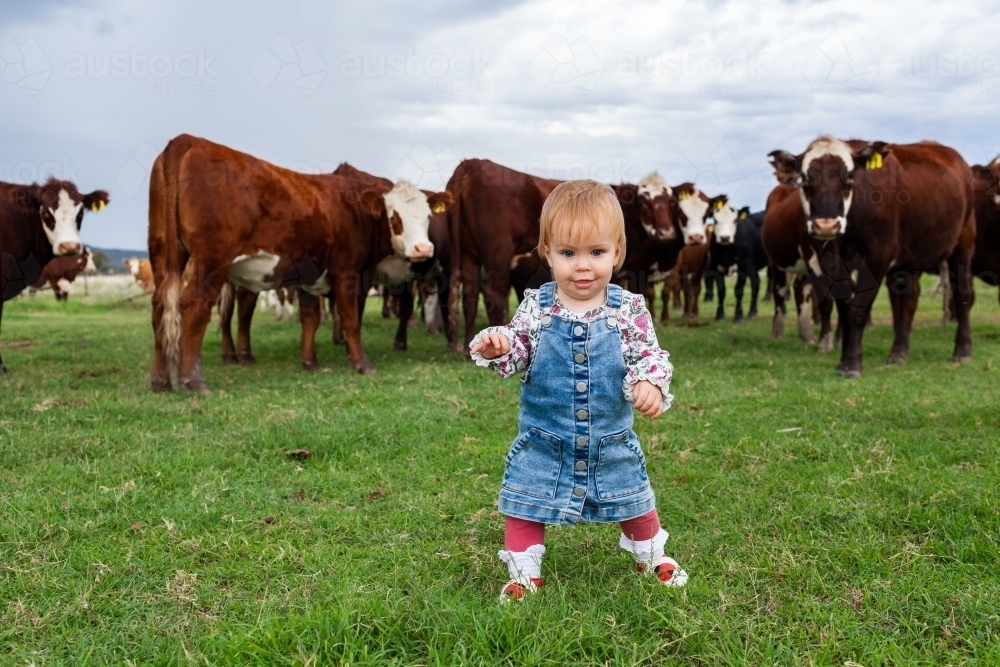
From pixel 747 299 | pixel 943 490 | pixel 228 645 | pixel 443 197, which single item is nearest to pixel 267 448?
pixel 228 645

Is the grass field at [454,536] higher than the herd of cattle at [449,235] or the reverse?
the reverse

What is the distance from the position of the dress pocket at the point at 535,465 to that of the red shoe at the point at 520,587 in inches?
11.6

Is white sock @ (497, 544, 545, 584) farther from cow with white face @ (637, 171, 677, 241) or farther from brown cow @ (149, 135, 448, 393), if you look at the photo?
cow with white face @ (637, 171, 677, 241)

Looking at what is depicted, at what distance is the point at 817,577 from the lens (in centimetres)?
286

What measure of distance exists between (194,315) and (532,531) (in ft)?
16.8

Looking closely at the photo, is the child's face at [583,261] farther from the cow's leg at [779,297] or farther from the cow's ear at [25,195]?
the cow's leg at [779,297]

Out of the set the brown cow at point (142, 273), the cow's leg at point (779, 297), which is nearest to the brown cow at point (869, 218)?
the cow's leg at point (779, 297)

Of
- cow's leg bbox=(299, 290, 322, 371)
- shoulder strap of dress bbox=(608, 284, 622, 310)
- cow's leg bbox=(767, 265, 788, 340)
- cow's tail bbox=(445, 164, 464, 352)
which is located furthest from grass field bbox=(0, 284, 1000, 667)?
cow's leg bbox=(767, 265, 788, 340)

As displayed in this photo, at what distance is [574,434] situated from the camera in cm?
273

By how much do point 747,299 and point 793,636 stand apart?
68.1 ft

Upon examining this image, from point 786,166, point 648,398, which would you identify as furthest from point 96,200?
point 648,398

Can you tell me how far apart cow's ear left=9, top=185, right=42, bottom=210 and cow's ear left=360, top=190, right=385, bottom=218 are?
3.82 metres

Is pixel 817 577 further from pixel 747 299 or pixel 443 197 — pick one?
pixel 747 299

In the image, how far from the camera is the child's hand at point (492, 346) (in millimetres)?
2609
